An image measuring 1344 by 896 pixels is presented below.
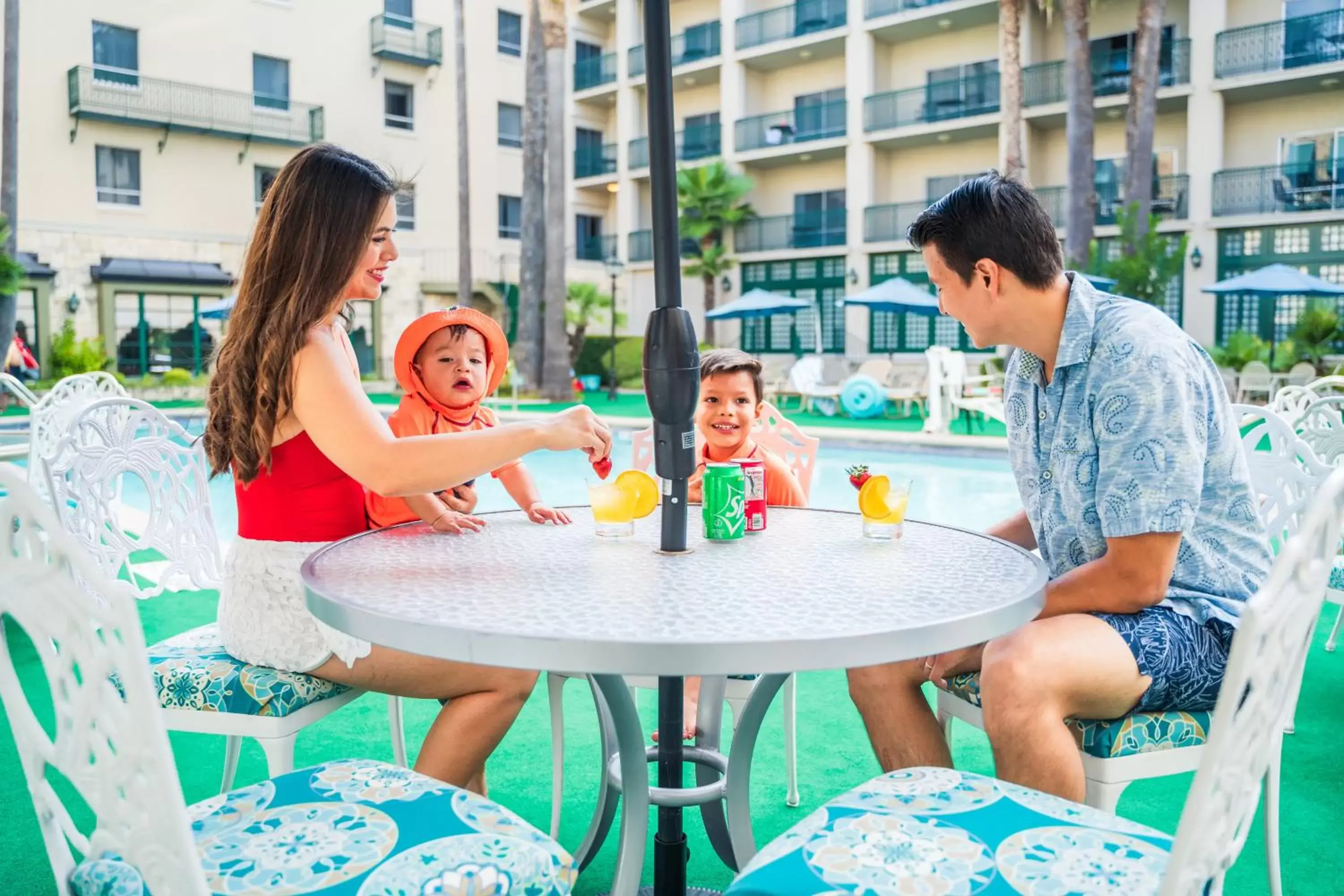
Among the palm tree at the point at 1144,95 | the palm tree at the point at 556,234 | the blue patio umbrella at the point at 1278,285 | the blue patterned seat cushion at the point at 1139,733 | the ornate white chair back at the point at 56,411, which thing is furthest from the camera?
the palm tree at the point at 556,234

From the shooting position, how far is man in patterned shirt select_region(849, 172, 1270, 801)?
151cm

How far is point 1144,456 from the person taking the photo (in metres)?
1.58

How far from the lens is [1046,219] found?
5.78ft

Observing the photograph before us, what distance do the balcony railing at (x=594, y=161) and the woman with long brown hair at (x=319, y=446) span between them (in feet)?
80.4

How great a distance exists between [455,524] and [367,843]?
76cm

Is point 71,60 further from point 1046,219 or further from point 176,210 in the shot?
point 1046,219

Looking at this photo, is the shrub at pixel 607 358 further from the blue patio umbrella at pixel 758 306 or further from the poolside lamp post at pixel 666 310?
the poolside lamp post at pixel 666 310

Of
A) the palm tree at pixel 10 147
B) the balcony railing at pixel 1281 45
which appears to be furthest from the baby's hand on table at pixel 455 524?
the balcony railing at pixel 1281 45

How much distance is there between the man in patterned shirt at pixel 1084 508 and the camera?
1515 mm

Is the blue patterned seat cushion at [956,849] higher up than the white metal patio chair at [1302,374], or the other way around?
the white metal patio chair at [1302,374]

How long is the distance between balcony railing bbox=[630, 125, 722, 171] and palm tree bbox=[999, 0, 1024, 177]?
7401 mm

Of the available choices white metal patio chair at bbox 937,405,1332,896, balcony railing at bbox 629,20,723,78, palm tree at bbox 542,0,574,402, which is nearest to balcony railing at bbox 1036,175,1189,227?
palm tree at bbox 542,0,574,402

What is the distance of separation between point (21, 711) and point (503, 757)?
1.66m

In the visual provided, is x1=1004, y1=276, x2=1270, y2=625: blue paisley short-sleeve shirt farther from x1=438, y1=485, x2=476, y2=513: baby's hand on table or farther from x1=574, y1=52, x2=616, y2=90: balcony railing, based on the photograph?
x1=574, y1=52, x2=616, y2=90: balcony railing
